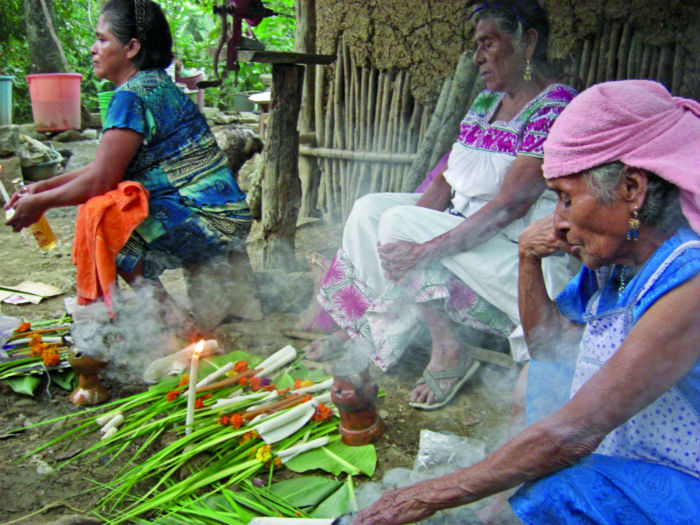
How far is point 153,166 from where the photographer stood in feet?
12.0

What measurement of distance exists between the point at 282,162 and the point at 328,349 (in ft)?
5.39

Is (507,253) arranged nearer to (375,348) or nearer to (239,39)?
(375,348)

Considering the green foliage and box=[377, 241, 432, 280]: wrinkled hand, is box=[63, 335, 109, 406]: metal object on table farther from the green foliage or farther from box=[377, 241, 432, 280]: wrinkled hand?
the green foliage

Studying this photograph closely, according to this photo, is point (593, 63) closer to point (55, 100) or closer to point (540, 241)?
point (540, 241)

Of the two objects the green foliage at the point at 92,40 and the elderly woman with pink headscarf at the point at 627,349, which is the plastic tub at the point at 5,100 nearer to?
the green foliage at the point at 92,40

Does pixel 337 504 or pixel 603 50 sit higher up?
pixel 603 50

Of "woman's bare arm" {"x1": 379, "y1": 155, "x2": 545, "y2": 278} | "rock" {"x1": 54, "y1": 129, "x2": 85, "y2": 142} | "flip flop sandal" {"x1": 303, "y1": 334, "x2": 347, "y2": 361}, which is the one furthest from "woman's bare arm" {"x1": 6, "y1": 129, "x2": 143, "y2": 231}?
"rock" {"x1": 54, "y1": 129, "x2": 85, "y2": 142}

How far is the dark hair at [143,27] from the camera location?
3396 millimetres

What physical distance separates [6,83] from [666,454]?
28.8ft

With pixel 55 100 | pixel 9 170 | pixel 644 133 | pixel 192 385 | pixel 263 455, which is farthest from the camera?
pixel 55 100

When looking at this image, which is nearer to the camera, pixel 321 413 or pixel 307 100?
pixel 321 413

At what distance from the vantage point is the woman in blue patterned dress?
11.1 ft

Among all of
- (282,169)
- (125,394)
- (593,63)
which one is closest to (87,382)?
(125,394)

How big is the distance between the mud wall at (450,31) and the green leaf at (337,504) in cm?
309
